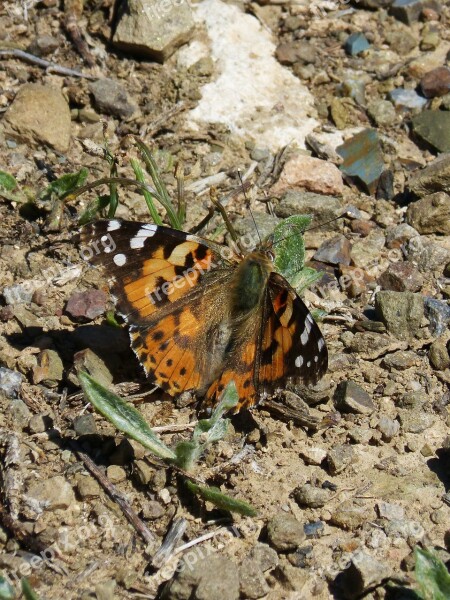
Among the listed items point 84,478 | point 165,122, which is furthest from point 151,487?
point 165,122

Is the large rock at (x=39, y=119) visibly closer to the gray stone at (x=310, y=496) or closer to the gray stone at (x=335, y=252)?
the gray stone at (x=335, y=252)

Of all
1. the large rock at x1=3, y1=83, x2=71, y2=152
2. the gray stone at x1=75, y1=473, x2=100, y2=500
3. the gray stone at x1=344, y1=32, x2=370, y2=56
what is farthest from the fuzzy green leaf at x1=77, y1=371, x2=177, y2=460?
the gray stone at x1=344, y1=32, x2=370, y2=56

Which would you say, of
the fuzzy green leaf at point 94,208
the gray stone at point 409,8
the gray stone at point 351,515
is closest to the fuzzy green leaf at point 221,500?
the gray stone at point 351,515

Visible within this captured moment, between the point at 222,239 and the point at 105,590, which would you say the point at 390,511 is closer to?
the point at 105,590

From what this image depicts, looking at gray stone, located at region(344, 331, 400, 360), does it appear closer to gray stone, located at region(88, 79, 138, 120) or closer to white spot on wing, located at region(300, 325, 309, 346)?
white spot on wing, located at region(300, 325, 309, 346)

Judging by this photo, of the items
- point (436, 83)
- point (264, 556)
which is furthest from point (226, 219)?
point (436, 83)

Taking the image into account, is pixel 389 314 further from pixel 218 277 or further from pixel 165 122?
pixel 165 122
